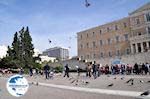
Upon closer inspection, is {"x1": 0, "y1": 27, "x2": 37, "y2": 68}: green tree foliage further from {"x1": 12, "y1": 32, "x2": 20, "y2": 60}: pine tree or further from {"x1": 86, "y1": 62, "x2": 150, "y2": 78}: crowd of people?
{"x1": 86, "y1": 62, "x2": 150, "y2": 78}: crowd of people

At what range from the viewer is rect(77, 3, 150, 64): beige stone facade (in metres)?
66.6

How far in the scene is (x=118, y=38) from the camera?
7656 cm

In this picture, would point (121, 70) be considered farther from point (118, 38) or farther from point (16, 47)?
point (16, 47)

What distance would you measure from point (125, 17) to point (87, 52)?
19.3m

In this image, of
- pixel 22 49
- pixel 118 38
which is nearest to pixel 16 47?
pixel 22 49

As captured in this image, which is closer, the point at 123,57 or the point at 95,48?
the point at 123,57

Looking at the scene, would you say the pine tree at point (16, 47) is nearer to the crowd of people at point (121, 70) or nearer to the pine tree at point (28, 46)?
the pine tree at point (28, 46)

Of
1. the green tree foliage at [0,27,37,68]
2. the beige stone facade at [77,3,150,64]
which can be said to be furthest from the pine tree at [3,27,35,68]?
the beige stone facade at [77,3,150,64]

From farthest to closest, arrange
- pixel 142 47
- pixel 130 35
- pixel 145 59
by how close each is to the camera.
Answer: pixel 130 35, pixel 142 47, pixel 145 59

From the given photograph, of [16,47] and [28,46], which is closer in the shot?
[16,47]

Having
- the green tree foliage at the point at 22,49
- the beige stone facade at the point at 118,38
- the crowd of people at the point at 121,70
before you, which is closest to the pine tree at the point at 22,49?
the green tree foliage at the point at 22,49

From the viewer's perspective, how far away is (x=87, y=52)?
87.4 meters

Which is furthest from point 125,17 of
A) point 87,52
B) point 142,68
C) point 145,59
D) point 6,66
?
point 142,68

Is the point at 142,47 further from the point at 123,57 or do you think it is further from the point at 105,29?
the point at 105,29
